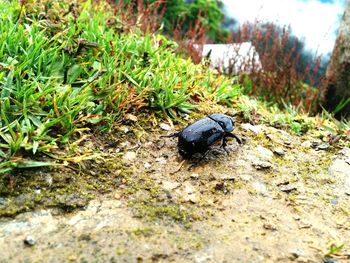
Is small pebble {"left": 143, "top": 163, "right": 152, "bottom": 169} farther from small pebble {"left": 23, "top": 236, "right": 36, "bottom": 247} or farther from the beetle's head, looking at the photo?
small pebble {"left": 23, "top": 236, "right": 36, "bottom": 247}

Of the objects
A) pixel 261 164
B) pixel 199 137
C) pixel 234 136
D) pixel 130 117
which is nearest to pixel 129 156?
pixel 130 117

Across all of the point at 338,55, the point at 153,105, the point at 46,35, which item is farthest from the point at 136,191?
the point at 338,55

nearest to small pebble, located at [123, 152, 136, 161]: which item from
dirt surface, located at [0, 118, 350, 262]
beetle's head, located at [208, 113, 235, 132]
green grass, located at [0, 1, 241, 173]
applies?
dirt surface, located at [0, 118, 350, 262]

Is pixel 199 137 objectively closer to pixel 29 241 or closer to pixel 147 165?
pixel 147 165

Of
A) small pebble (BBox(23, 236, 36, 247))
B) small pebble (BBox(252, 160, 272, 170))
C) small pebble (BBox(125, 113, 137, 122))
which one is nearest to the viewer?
small pebble (BBox(23, 236, 36, 247))

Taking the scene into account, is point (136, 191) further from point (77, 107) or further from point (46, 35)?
point (46, 35)
